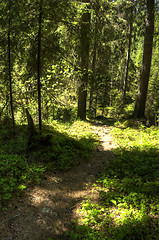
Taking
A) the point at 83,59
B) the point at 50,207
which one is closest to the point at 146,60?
the point at 83,59

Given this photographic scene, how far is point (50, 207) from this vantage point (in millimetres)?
4121

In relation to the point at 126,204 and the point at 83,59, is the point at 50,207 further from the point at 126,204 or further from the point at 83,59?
the point at 83,59

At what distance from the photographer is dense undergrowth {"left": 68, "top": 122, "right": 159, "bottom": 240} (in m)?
3.16

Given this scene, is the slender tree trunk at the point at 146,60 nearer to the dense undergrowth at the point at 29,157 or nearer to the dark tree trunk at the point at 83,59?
the dark tree trunk at the point at 83,59

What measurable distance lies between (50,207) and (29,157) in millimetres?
2566

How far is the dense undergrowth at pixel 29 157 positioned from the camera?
15.0ft

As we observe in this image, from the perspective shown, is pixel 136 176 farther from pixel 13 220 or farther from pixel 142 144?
pixel 13 220

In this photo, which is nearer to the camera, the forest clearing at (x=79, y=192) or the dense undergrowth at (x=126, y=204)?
the dense undergrowth at (x=126, y=204)

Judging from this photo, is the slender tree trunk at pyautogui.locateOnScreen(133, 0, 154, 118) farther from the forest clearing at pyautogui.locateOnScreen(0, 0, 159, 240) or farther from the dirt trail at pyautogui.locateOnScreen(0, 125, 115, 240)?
the dirt trail at pyautogui.locateOnScreen(0, 125, 115, 240)

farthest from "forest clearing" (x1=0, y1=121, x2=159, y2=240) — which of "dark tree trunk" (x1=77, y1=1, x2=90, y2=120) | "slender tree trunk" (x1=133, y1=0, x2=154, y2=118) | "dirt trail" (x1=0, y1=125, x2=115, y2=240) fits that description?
"slender tree trunk" (x1=133, y1=0, x2=154, y2=118)

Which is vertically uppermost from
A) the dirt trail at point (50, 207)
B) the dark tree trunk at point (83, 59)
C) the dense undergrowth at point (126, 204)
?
the dark tree trunk at point (83, 59)

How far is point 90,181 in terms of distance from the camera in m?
5.38

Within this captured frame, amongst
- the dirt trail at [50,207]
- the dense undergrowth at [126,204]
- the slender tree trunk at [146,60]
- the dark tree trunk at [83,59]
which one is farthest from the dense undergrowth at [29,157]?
the slender tree trunk at [146,60]

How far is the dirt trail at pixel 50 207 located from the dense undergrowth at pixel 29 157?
1.01 feet
